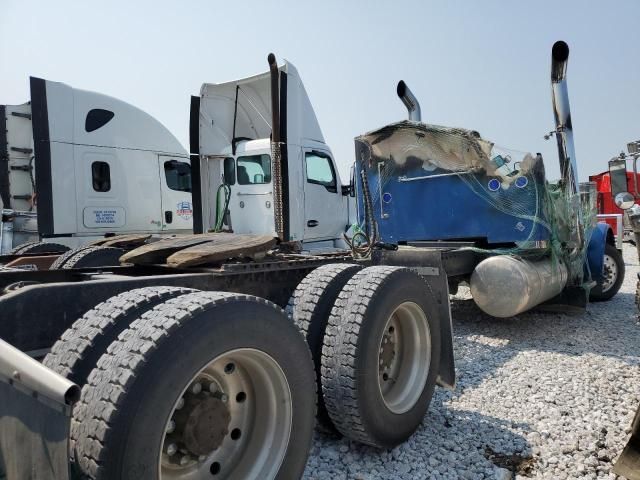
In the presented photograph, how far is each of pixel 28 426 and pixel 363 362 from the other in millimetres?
1669

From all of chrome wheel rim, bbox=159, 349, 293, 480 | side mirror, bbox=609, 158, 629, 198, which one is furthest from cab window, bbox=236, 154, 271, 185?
chrome wheel rim, bbox=159, 349, 293, 480

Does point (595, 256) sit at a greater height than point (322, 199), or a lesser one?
lesser

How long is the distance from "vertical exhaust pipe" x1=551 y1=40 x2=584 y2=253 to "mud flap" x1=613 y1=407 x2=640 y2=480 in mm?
4638

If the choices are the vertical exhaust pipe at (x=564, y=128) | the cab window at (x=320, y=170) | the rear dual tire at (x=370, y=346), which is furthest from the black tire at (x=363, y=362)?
the cab window at (x=320, y=170)

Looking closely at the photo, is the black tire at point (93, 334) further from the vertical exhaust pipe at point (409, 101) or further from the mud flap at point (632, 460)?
the vertical exhaust pipe at point (409, 101)

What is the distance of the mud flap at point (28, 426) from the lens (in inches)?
53.4

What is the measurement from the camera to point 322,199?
28.8ft

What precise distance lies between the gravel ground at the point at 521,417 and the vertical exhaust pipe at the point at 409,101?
4326 millimetres

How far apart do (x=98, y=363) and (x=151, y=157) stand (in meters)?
7.60

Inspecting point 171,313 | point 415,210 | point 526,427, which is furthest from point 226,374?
point 415,210

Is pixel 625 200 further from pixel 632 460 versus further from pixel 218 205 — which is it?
pixel 218 205

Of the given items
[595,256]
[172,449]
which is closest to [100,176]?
[172,449]

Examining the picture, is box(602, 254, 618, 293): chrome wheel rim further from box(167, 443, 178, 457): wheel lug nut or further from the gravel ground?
box(167, 443, 178, 457): wheel lug nut

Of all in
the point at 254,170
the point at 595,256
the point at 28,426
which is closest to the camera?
the point at 28,426
